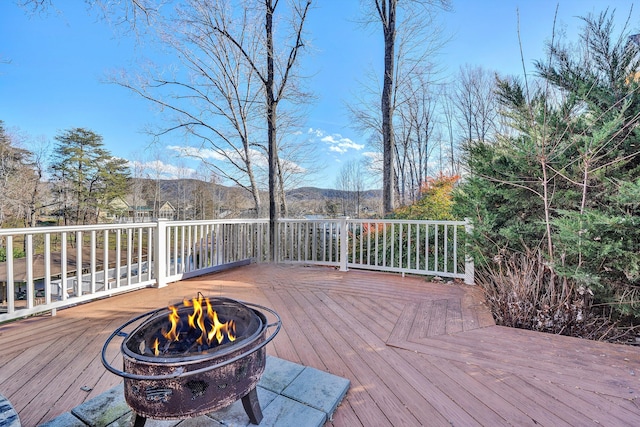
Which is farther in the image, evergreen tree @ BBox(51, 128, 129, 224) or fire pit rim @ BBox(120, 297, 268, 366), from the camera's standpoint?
evergreen tree @ BBox(51, 128, 129, 224)

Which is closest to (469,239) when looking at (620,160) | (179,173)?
(620,160)

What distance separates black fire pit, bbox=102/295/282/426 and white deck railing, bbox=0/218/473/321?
5.06 ft

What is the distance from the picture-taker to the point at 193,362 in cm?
94

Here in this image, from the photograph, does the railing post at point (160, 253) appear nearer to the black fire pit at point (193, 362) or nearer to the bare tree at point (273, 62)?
Answer: the bare tree at point (273, 62)

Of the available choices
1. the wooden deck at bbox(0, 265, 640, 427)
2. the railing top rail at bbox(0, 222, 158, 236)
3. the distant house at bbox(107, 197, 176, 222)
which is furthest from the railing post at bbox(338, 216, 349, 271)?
the distant house at bbox(107, 197, 176, 222)

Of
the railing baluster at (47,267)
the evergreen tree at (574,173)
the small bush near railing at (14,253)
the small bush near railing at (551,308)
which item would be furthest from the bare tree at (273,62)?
the small bush near railing at (14,253)

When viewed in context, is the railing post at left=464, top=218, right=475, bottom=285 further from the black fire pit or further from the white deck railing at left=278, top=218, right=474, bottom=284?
the black fire pit

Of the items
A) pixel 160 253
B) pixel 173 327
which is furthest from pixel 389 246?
pixel 173 327

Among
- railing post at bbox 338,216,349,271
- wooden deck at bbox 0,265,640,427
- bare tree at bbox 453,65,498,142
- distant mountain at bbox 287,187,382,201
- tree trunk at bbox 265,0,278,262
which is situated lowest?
wooden deck at bbox 0,265,640,427

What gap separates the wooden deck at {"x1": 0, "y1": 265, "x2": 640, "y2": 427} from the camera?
4.43 ft

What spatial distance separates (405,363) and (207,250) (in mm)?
3499

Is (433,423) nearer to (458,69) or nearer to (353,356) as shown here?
(353,356)

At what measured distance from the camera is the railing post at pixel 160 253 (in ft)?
11.4

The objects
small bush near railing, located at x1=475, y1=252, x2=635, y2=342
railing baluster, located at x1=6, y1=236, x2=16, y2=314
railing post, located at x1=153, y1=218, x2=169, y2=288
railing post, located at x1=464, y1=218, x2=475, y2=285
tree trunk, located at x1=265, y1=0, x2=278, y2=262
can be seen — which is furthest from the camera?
tree trunk, located at x1=265, y1=0, x2=278, y2=262
